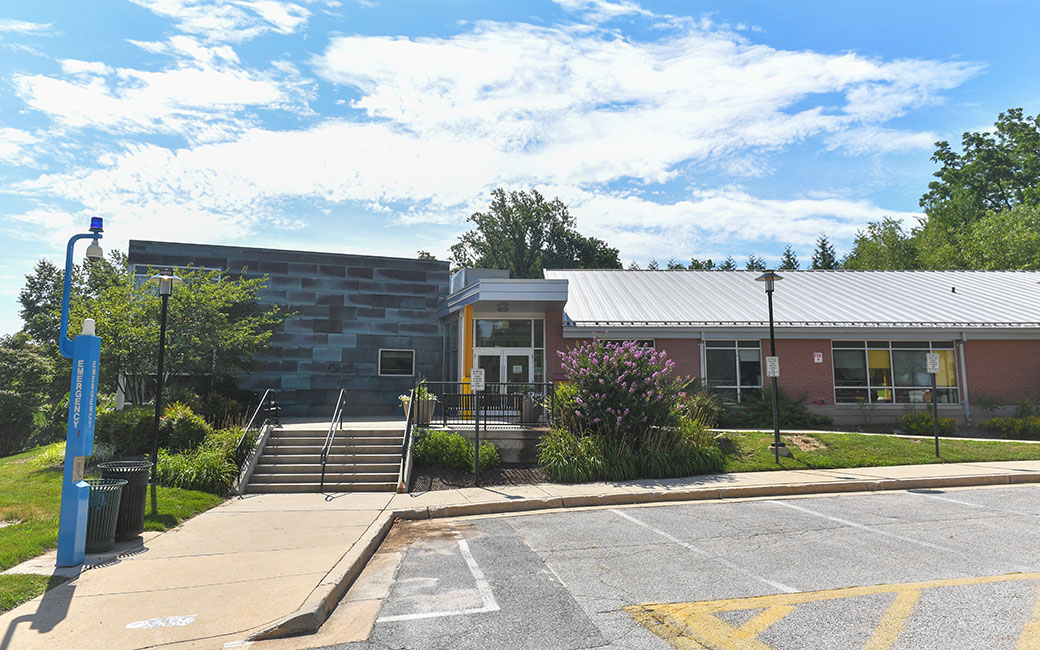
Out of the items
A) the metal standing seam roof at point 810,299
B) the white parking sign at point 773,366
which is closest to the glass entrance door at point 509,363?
the metal standing seam roof at point 810,299

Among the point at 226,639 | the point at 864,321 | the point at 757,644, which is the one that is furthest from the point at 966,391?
the point at 226,639

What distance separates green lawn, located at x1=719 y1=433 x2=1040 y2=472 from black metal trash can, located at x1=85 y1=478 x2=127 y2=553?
1183cm

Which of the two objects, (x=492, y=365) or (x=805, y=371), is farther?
(x=805, y=371)

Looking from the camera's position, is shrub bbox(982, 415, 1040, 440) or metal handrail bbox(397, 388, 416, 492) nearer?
metal handrail bbox(397, 388, 416, 492)

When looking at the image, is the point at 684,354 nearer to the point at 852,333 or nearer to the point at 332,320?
the point at 852,333

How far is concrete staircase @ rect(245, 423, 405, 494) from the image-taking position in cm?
1267

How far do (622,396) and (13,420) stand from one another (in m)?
35.9

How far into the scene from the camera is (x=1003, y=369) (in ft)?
70.7

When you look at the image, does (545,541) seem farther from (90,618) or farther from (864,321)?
(864,321)

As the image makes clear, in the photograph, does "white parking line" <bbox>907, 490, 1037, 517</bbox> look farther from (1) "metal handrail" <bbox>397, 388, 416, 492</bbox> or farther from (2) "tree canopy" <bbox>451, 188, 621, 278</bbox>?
(2) "tree canopy" <bbox>451, 188, 621, 278</bbox>

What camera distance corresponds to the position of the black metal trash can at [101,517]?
785 cm

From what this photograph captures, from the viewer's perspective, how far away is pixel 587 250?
213 feet

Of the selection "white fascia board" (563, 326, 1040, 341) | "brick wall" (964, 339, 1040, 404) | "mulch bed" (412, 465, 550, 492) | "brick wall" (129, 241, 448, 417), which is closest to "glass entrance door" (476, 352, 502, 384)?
"brick wall" (129, 241, 448, 417)

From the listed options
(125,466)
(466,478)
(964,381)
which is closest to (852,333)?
(964,381)
